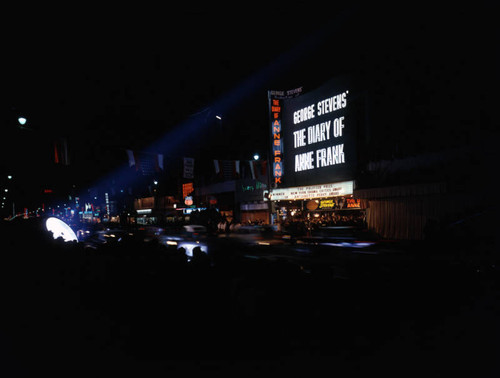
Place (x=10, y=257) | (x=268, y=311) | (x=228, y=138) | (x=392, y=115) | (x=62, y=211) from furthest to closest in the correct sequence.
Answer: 1. (x=62, y=211)
2. (x=228, y=138)
3. (x=392, y=115)
4. (x=10, y=257)
5. (x=268, y=311)

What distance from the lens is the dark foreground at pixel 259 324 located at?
3922 millimetres

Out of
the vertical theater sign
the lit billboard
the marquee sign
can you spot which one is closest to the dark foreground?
the marquee sign

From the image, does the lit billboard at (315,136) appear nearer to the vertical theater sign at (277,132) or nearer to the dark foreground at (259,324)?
the vertical theater sign at (277,132)

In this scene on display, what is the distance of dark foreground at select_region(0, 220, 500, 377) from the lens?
3.92 m

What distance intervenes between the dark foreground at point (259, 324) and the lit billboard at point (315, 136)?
54.1 ft

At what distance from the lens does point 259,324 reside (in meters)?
4.13

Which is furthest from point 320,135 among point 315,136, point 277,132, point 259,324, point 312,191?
point 259,324

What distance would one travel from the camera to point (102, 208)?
86.2 m

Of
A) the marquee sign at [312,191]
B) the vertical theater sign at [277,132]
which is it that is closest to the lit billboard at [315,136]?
the vertical theater sign at [277,132]

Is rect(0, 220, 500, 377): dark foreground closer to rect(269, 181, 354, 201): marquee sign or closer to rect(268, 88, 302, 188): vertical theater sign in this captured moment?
rect(269, 181, 354, 201): marquee sign

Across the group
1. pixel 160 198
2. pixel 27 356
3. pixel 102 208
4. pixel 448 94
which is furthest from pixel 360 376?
pixel 102 208

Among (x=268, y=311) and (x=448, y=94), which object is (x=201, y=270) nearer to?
(x=268, y=311)

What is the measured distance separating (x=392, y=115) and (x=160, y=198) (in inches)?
1845

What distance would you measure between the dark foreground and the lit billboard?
1649cm
